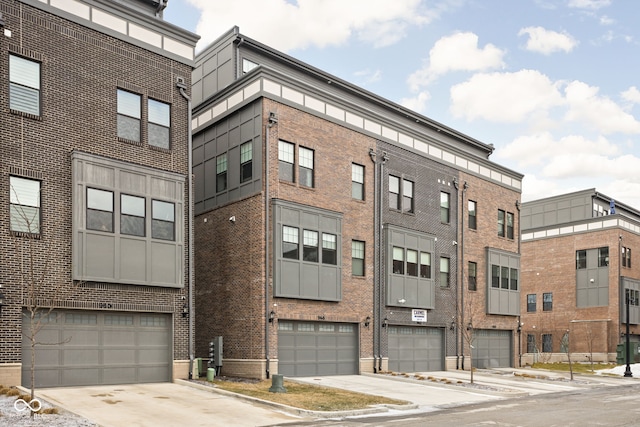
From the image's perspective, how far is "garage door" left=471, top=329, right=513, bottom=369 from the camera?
40.3 metres

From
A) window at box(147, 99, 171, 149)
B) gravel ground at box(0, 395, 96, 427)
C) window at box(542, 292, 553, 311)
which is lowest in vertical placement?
window at box(542, 292, 553, 311)

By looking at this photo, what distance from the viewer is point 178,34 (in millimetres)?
25438

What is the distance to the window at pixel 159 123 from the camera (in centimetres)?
2467

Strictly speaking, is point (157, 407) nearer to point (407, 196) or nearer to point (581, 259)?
point (407, 196)

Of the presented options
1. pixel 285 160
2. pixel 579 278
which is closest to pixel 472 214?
pixel 285 160

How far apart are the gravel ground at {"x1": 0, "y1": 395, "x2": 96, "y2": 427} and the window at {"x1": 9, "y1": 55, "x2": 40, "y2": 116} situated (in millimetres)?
9300

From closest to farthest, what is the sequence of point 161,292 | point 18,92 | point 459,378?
point 18,92
point 161,292
point 459,378

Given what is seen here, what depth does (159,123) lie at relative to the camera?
24.9 meters

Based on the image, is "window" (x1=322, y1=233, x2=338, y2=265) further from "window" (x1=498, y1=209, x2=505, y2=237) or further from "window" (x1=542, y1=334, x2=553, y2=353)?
"window" (x1=542, y1=334, x2=553, y2=353)

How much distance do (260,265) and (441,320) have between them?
1358 cm

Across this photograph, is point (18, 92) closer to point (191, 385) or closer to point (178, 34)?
point (178, 34)

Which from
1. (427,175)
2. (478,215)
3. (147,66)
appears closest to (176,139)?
(147,66)

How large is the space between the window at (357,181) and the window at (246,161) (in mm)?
5550

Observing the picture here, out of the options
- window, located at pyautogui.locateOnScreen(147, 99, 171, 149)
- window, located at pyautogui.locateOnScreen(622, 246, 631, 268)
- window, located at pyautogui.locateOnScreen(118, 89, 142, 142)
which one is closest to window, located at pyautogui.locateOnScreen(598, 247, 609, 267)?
window, located at pyautogui.locateOnScreen(622, 246, 631, 268)
